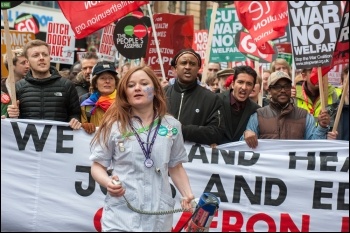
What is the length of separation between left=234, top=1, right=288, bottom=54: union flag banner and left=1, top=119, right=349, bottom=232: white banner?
4.97 m

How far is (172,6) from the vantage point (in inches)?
1636

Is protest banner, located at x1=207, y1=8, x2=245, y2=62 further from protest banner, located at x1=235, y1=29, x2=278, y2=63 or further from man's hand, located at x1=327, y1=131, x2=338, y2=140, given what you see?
man's hand, located at x1=327, y1=131, x2=338, y2=140

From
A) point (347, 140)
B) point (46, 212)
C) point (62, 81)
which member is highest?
point (62, 81)

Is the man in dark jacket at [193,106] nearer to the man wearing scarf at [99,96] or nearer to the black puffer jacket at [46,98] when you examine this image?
the man wearing scarf at [99,96]

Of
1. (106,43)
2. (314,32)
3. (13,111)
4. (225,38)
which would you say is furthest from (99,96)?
(225,38)

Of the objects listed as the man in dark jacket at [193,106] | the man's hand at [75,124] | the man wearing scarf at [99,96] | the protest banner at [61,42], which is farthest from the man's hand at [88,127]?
the protest banner at [61,42]

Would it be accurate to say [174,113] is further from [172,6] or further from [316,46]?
[172,6]

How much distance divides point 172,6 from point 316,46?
33594mm

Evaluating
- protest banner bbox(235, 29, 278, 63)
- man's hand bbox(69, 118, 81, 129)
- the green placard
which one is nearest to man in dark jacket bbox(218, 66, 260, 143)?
man's hand bbox(69, 118, 81, 129)

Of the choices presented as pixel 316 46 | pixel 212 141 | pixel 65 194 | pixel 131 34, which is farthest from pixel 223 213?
pixel 131 34

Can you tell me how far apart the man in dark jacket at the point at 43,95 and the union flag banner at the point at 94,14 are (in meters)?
2.85

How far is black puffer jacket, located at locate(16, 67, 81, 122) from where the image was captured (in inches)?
290

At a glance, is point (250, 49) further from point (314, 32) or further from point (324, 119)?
point (324, 119)

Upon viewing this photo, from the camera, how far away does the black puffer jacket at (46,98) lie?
7359 mm
